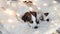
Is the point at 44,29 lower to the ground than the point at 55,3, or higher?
lower

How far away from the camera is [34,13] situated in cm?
91

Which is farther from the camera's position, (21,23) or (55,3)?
(55,3)

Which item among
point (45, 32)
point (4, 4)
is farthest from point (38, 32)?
point (4, 4)

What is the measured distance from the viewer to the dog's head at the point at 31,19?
869mm

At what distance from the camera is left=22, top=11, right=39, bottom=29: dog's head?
87 centimetres

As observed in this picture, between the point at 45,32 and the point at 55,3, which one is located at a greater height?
the point at 55,3

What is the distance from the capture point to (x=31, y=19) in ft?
2.88

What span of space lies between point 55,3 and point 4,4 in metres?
0.31

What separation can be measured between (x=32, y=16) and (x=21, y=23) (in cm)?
7

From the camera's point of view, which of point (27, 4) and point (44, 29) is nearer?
point (44, 29)

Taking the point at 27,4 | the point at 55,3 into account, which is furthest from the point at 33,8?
the point at 55,3

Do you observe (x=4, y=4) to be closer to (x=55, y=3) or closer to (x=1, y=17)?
(x=1, y=17)

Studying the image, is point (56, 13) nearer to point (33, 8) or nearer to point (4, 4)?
point (33, 8)

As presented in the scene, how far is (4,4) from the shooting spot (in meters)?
0.97
